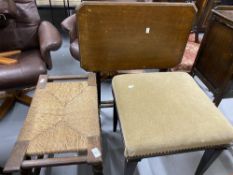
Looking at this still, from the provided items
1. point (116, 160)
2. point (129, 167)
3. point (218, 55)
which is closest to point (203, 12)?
point (218, 55)

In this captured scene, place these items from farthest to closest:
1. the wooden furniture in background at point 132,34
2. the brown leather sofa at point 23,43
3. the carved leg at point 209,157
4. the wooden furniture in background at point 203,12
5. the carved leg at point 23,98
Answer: the wooden furniture in background at point 203,12 < the carved leg at point 23,98 < the brown leather sofa at point 23,43 < the wooden furniture in background at point 132,34 < the carved leg at point 209,157

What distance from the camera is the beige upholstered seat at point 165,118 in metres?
0.86

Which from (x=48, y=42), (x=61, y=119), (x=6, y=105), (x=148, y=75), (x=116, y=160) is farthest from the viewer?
(x=6, y=105)

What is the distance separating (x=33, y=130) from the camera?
943mm

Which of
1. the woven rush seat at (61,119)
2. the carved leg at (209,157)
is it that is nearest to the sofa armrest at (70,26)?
the woven rush seat at (61,119)

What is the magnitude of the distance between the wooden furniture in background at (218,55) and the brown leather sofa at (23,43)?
1.10m

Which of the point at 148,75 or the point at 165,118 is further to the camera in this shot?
the point at 148,75

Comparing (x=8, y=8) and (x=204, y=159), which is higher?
(x=8, y=8)

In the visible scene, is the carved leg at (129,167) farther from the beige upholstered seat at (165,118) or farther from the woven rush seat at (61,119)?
the woven rush seat at (61,119)

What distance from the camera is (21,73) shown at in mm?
1451

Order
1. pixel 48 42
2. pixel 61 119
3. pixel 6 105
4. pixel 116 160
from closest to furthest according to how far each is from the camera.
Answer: pixel 61 119, pixel 116 160, pixel 48 42, pixel 6 105

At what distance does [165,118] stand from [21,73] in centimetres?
109

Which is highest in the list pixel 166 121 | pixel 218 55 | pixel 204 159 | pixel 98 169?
pixel 218 55

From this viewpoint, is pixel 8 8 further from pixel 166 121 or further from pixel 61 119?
pixel 166 121
